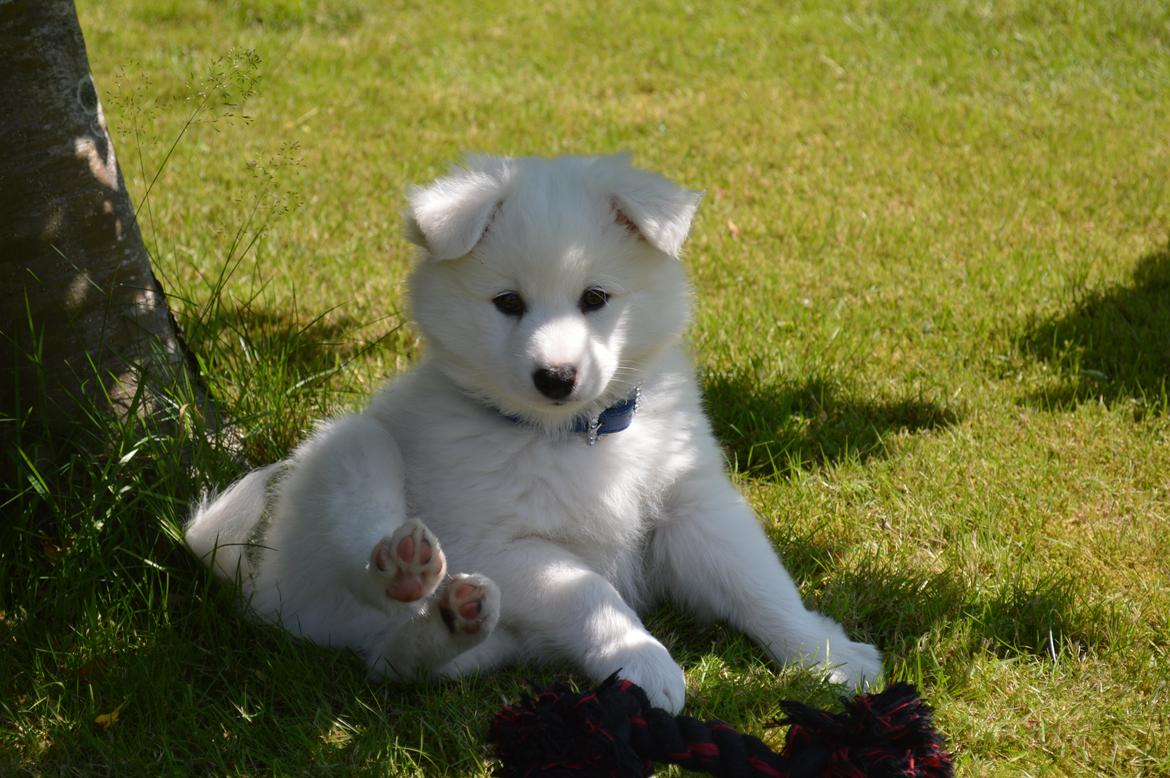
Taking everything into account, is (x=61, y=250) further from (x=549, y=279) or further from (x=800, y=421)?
(x=800, y=421)

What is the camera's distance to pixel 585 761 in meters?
2.12

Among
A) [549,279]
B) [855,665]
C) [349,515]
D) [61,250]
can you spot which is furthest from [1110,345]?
[61,250]

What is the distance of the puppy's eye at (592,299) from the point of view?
2748mm

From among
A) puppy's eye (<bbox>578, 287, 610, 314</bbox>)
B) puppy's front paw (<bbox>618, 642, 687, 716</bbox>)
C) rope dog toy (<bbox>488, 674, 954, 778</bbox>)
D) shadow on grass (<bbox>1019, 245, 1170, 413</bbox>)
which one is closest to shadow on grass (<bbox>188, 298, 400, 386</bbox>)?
puppy's eye (<bbox>578, 287, 610, 314</bbox>)

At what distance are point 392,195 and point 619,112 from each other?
181cm

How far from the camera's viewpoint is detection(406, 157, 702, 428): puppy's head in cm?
268

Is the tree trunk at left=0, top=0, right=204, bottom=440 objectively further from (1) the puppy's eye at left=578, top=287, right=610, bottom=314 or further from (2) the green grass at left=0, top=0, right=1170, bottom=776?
(1) the puppy's eye at left=578, top=287, right=610, bottom=314

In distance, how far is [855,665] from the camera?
2.80m

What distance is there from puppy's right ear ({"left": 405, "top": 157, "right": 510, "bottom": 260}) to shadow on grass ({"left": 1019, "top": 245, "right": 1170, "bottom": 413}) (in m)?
2.24

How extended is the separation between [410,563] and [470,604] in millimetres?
176

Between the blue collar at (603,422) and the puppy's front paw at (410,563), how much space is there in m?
0.55

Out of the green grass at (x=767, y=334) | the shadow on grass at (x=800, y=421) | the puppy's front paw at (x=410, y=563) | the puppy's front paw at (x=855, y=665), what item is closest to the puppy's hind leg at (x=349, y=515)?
the puppy's front paw at (x=410, y=563)

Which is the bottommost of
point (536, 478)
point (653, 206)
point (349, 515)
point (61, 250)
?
point (349, 515)

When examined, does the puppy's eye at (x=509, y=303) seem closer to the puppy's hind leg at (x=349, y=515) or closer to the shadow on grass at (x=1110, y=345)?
the puppy's hind leg at (x=349, y=515)
